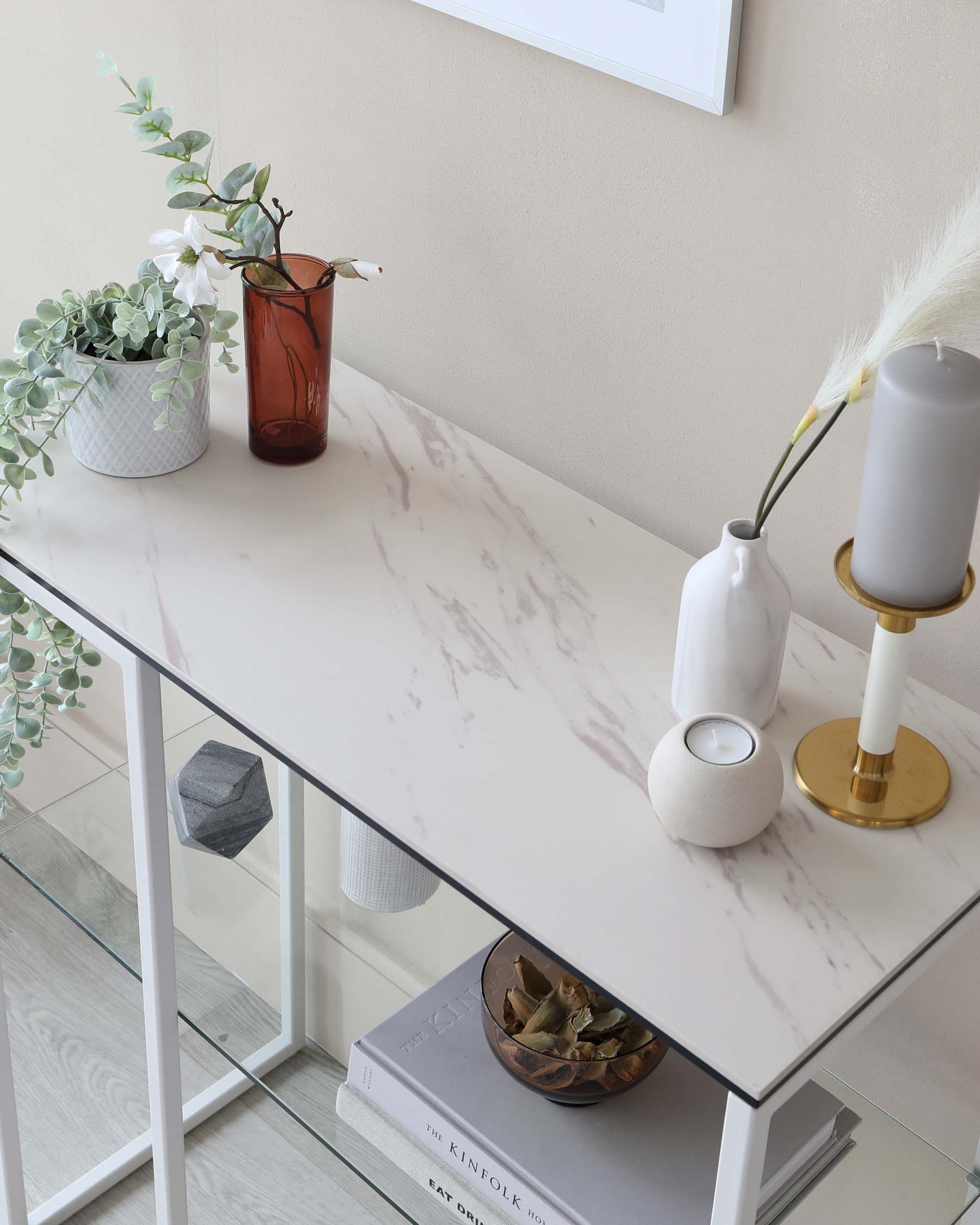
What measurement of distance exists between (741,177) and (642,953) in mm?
588

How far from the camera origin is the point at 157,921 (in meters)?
1.19

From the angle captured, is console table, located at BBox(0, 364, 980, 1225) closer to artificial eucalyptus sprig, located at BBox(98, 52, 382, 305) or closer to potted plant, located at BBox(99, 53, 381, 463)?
potted plant, located at BBox(99, 53, 381, 463)

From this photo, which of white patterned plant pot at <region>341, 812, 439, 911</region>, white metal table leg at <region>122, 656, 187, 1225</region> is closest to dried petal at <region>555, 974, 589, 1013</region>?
white patterned plant pot at <region>341, 812, 439, 911</region>

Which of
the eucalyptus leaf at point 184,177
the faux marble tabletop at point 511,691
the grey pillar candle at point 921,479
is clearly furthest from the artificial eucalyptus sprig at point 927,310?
the eucalyptus leaf at point 184,177

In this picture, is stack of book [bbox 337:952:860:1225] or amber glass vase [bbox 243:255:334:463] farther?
amber glass vase [bbox 243:255:334:463]

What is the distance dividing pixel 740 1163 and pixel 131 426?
760 millimetres

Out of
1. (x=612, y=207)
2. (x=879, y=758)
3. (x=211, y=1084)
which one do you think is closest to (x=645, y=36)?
(x=612, y=207)

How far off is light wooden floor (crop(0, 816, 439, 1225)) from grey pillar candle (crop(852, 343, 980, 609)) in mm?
642

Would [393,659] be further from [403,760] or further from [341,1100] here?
[341,1100]

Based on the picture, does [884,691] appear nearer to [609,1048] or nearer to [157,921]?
[609,1048]

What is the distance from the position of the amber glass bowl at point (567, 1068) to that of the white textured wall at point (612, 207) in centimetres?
37

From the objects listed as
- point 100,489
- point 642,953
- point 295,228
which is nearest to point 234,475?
point 100,489

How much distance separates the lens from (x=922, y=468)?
31.3 inches

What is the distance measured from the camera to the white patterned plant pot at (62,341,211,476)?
117 cm
